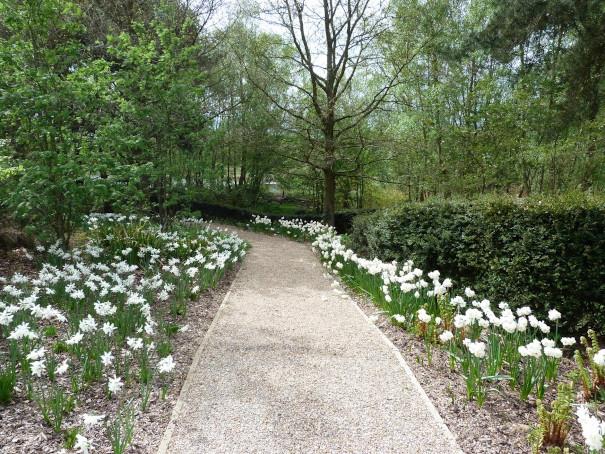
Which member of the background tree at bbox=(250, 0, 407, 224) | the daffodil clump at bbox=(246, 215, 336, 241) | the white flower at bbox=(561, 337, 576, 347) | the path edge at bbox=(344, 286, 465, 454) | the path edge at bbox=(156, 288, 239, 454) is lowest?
the path edge at bbox=(156, 288, 239, 454)

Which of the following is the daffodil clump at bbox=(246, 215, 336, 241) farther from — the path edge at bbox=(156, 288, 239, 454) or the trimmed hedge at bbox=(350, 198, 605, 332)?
the path edge at bbox=(156, 288, 239, 454)

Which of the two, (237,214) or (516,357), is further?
(237,214)

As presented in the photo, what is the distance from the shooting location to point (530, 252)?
4.18m

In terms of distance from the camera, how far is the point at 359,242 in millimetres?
9234

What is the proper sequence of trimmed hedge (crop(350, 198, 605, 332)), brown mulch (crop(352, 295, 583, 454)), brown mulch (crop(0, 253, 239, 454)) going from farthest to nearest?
1. trimmed hedge (crop(350, 198, 605, 332))
2. brown mulch (crop(352, 295, 583, 454))
3. brown mulch (crop(0, 253, 239, 454))

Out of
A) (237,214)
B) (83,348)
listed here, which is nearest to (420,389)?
(83,348)

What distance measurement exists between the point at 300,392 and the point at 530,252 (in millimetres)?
2757

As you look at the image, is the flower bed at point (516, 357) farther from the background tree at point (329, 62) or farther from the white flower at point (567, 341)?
the background tree at point (329, 62)

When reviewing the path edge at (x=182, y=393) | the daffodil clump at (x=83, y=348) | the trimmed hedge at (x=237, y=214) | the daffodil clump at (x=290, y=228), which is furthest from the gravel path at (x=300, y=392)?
the trimmed hedge at (x=237, y=214)

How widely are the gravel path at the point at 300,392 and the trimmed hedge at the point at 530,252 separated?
56.2 inches

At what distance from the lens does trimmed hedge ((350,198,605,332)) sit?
3848 millimetres

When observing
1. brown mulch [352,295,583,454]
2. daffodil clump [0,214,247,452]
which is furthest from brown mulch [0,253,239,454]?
brown mulch [352,295,583,454]

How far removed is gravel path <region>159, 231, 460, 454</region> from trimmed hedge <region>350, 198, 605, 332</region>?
1.43 m

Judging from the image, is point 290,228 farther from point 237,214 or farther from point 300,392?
point 300,392
